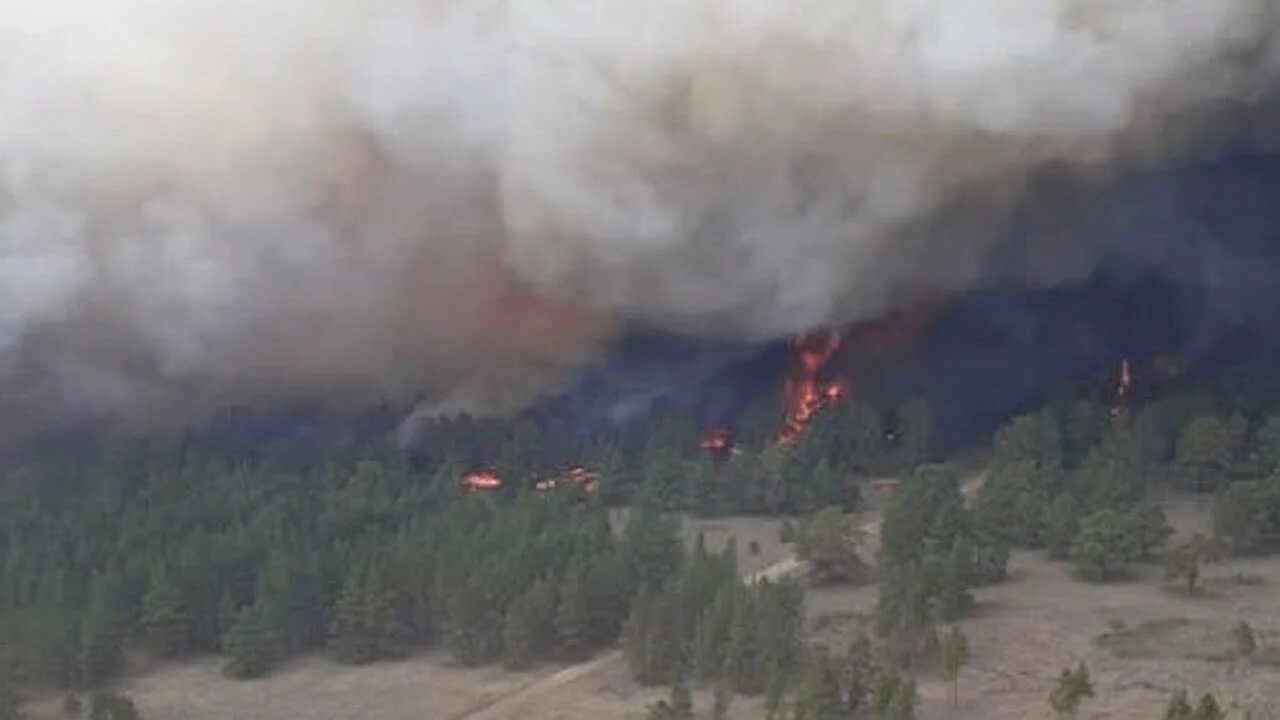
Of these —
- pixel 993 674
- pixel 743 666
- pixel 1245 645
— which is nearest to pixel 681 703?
pixel 743 666

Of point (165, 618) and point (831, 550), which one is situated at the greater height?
point (831, 550)

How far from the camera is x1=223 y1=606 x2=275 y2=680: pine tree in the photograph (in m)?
12.3

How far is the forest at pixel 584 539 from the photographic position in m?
11.8

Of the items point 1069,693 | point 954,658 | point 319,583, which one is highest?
point 319,583

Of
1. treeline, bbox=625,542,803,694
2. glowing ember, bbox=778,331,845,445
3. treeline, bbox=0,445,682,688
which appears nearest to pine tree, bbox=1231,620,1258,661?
treeline, bbox=625,542,803,694

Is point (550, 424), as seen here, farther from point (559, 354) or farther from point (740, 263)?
point (740, 263)

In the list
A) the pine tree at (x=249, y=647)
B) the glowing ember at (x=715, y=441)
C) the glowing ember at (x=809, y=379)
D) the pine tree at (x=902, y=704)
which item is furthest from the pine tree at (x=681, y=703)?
the glowing ember at (x=809, y=379)

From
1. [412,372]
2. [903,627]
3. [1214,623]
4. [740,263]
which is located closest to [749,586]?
[903,627]

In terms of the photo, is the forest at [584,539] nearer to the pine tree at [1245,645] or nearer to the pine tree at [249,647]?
the pine tree at [249,647]

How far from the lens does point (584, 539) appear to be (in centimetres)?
1338

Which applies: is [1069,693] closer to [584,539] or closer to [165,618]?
[584,539]

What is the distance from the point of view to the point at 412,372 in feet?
60.5

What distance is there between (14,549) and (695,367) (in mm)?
6815

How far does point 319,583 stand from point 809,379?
6.85 metres
